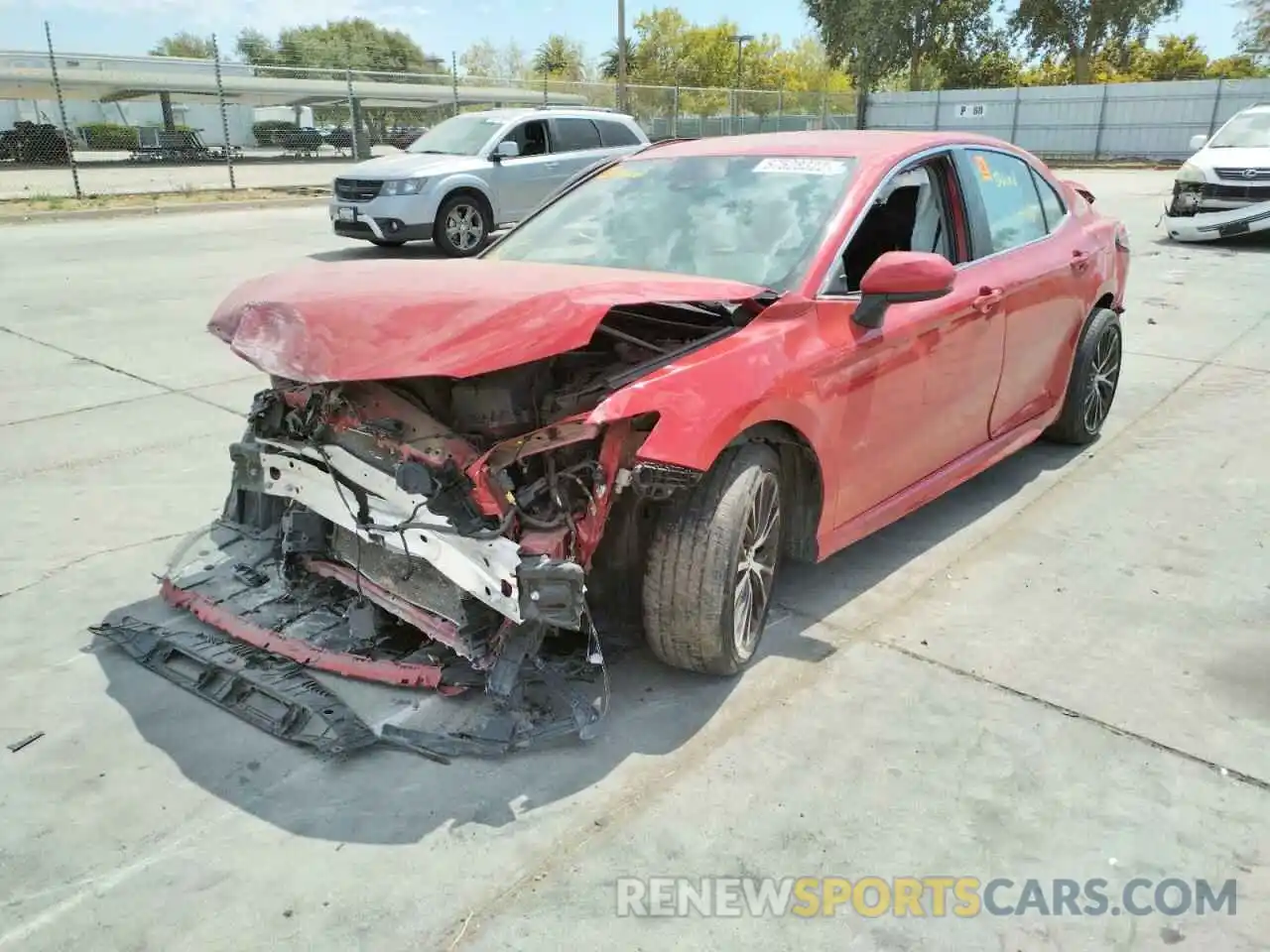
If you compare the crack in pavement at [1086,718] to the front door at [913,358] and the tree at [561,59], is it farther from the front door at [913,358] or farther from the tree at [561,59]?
the tree at [561,59]

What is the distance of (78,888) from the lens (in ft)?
7.86

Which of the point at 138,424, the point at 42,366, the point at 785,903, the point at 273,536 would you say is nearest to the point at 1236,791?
the point at 785,903

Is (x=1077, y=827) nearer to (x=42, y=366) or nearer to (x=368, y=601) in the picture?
(x=368, y=601)

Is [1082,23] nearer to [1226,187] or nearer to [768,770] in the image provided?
[1226,187]

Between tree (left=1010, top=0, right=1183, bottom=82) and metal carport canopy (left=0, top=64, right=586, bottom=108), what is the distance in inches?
1006

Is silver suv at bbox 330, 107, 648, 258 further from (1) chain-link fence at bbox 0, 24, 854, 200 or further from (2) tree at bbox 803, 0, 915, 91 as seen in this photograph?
(2) tree at bbox 803, 0, 915, 91

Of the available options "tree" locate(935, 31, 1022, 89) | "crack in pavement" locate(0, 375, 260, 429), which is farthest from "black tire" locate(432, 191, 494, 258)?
"tree" locate(935, 31, 1022, 89)

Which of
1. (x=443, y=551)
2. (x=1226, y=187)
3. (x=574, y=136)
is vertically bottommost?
(x=443, y=551)

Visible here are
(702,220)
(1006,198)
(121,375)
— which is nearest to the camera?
(702,220)

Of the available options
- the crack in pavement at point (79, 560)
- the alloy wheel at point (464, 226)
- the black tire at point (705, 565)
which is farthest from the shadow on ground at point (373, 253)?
the black tire at point (705, 565)

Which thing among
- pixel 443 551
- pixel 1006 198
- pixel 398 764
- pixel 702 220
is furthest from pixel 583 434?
pixel 1006 198

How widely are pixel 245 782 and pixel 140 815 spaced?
0.88 ft

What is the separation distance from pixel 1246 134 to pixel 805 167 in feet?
42.5

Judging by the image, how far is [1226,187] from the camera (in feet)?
42.6
